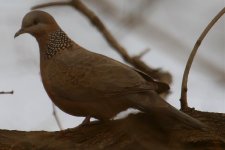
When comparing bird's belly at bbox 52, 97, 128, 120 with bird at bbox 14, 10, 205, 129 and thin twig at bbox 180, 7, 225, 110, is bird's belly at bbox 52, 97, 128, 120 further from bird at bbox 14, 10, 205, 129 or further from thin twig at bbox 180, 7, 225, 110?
thin twig at bbox 180, 7, 225, 110

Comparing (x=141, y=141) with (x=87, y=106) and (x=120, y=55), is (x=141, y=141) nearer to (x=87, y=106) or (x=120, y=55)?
(x=87, y=106)

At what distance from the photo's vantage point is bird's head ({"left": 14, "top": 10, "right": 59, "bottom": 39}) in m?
4.92

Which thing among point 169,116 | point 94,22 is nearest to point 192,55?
point 169,116

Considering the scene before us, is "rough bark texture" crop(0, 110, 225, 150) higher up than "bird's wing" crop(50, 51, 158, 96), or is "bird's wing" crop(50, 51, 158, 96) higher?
"bird's wing" crop(50, 51, 158, 96)

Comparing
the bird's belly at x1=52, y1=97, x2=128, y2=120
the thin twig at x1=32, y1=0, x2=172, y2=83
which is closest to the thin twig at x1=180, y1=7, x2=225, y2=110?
the bird's belly at x1=52, y1=97, x2=128, y2=120

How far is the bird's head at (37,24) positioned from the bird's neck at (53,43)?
0.06m

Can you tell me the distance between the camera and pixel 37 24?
4.97m

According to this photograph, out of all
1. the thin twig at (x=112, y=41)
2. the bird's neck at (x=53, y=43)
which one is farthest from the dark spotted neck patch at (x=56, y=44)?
the thin twig at (x=112, y=41)

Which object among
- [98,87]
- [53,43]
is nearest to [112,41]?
[53,43]

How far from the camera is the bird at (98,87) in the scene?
4.11m

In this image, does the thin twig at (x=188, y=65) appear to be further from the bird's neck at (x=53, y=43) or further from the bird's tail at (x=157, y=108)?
the bird's neck at (x=53, y=43)

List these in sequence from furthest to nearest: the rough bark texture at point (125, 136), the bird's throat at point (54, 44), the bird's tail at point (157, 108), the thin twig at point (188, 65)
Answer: the bird's throat at point (54, 44)
the thin twig at point (188, 65)
the bird's tail at point (157, 108)
the rough bark texture at point (125, 136)

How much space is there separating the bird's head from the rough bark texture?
131 centimetres

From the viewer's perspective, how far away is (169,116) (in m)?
3.99
